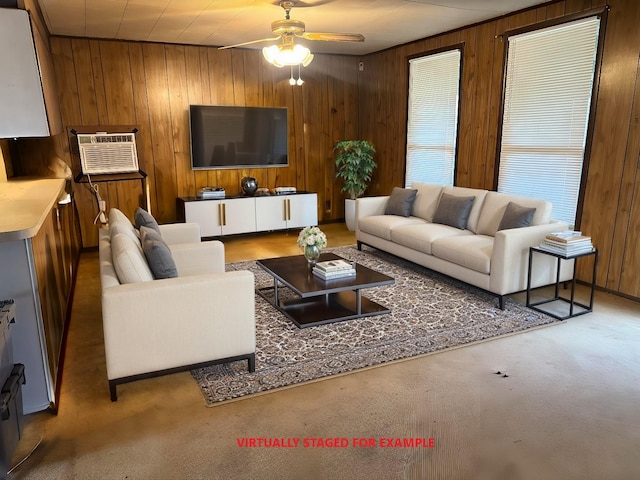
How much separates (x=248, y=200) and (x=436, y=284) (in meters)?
2.97

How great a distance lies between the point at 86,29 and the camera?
5199 millimetres

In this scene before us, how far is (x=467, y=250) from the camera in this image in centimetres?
412

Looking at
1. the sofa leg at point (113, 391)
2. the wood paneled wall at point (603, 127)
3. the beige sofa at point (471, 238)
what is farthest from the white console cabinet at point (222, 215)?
the sofa leg at point (113, 391)

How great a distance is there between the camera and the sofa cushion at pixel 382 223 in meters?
5.22

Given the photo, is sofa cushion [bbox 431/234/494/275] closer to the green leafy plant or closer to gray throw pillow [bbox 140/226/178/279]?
gray throw pillow [bbox 140/226/178/279]

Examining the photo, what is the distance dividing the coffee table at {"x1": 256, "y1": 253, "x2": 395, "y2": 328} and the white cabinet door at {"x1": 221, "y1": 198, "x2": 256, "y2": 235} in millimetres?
2315

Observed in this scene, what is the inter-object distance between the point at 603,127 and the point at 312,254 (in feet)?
9.09

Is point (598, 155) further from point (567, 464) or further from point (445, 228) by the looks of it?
point (567, 464)

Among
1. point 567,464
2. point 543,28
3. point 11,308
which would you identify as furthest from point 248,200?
point 567,464

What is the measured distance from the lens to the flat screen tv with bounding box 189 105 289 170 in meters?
6.37

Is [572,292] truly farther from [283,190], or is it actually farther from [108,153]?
[108,153]

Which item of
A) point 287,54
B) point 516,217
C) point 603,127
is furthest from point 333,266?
point 603,127

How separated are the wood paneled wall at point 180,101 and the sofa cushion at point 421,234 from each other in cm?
266

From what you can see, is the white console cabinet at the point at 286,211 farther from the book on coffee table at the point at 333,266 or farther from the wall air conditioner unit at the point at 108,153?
the book on coffee table at the point at 333,266
